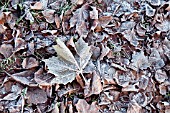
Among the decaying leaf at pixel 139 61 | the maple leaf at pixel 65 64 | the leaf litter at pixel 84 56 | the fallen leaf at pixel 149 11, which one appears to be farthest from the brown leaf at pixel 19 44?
the fallen leaf at pixel 149 11

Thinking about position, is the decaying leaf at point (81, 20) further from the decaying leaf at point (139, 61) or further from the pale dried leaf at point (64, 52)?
the decaying leaf at point (139, 61)

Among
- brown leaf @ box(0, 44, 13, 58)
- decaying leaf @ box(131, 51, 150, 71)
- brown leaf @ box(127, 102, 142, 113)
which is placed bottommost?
brown leaf @ box(127, 102, 142, 113)

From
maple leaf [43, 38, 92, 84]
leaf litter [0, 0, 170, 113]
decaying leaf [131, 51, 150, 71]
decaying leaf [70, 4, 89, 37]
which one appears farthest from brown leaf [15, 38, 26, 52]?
decaying leaf [131, 51, 150, 71]

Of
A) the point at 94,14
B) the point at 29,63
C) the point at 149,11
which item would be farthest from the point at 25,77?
the point at 149,11

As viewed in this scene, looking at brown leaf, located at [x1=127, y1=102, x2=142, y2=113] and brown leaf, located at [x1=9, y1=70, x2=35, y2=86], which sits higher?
brown leaf, located at [x1=9, y1=70, x2=35, y2=86]

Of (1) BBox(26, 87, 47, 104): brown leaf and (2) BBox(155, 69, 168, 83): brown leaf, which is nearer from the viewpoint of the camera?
(1) BBox(26, 87, 47, 104): brown leaf

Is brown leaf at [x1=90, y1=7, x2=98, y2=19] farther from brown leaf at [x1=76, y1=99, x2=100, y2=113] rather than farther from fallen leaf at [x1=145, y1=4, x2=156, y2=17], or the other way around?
brown leaf at [x1=76, y1=99, x2=100, y2=113]

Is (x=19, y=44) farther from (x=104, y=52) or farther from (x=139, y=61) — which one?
(x=139, y=61)
